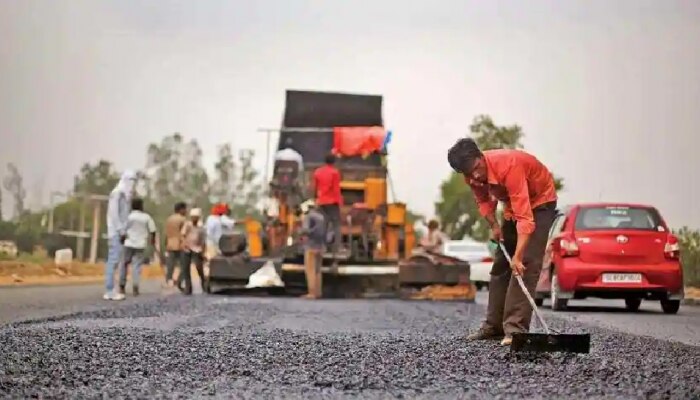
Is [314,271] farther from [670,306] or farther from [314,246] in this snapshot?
[670,306]

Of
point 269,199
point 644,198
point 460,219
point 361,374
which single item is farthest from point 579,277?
point 460,219

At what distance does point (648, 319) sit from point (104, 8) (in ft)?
29.5

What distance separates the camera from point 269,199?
20359mm

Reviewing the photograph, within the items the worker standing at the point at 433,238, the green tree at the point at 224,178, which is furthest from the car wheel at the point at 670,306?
the green tree at the point at 224,178

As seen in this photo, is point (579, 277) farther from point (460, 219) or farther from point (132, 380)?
point (460, 219)

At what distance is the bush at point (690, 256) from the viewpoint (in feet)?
63.6

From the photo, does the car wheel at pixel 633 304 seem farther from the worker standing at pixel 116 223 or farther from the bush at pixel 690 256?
the worker standing at pixel 116 223

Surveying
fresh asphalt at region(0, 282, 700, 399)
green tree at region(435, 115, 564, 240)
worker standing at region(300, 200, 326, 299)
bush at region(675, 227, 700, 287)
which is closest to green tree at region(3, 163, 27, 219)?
fresh asphalt at region(0, 282, 700, 399)

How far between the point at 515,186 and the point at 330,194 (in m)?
10.1

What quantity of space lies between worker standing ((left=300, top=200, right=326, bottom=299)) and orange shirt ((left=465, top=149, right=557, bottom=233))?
9.48 m

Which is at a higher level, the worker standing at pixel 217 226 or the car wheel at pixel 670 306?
the worker standing at pixel 217 226

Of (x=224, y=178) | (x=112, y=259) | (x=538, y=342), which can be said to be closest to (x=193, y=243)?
(x=112, y=259)

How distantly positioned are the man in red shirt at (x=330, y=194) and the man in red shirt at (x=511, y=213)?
29.7 feet

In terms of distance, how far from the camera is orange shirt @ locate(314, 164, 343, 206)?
58.5 feet
